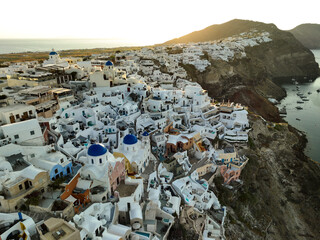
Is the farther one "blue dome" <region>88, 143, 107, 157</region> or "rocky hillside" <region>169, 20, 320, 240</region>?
"rocky hillside" <region>169, 20, 320, 240</region>

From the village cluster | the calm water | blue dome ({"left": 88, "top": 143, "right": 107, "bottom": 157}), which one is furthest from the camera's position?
the calm water

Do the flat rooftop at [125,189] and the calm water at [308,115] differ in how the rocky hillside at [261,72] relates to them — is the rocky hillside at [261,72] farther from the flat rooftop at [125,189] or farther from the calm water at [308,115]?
the flat rooftop at [125,189]

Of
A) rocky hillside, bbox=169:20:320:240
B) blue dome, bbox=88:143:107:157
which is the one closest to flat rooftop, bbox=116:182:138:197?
blue dome, bbox=88:143:107:157

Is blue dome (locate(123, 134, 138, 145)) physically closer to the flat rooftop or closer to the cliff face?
the flat rooftop

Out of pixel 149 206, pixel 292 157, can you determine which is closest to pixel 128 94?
pixel 149 206

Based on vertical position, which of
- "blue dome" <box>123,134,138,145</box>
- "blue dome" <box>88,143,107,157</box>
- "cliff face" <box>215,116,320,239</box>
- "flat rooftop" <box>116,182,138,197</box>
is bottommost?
"cliff face" <box>215,116,320,239</box>

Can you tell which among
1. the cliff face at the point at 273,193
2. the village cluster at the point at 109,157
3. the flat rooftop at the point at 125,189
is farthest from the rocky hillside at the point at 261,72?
Answer: the flat rooftop at the point at 125,189

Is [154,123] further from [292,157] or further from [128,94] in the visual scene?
[292,157]
